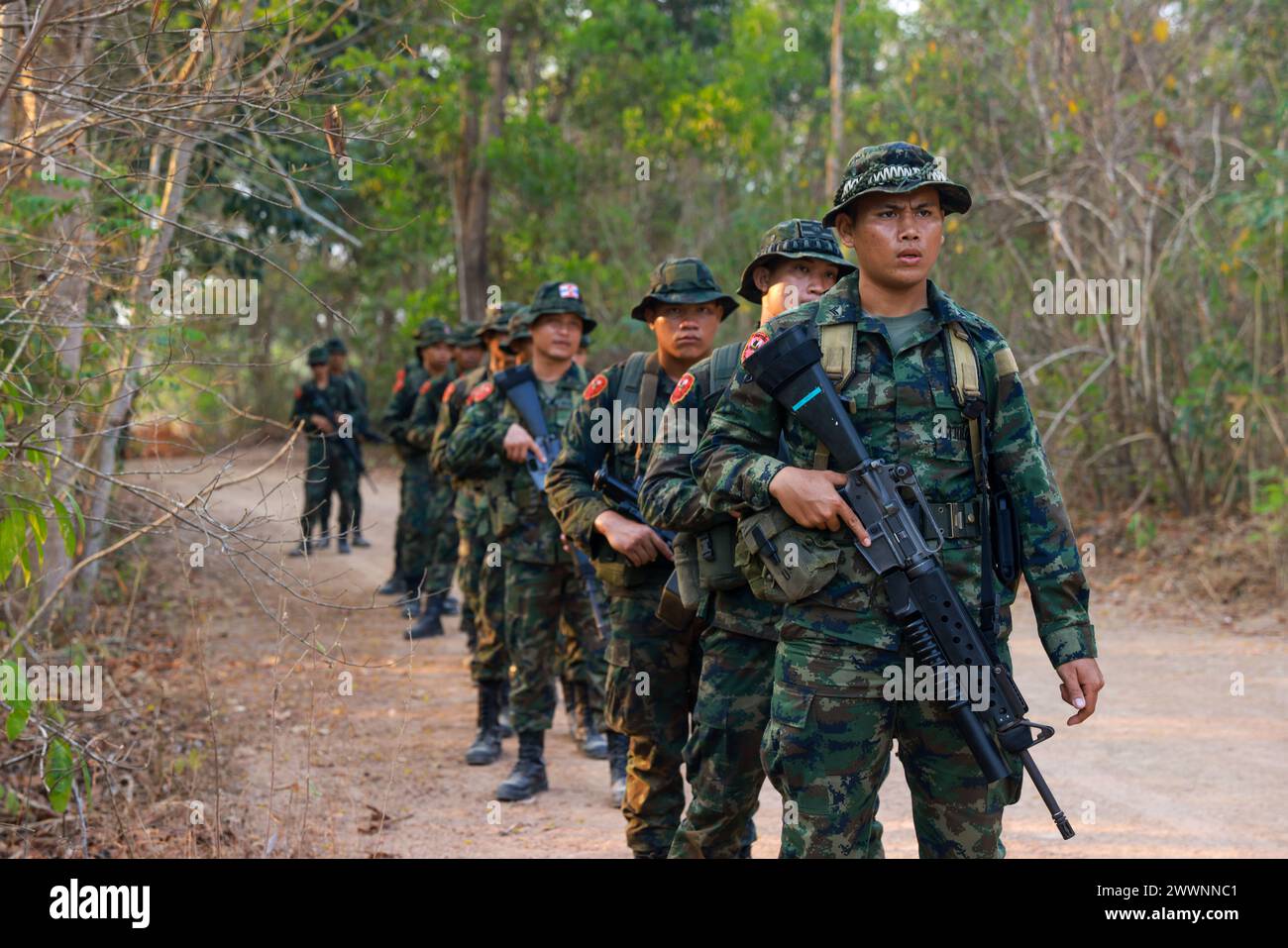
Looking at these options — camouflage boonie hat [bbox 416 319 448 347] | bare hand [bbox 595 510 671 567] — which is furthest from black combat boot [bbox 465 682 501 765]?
camouflage boonie hat [bbox 416 319 448 347]

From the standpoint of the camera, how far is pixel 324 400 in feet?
42.6

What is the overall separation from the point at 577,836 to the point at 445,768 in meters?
1.36

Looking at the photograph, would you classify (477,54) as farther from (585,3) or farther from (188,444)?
(188,444)

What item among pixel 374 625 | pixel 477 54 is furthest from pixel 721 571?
pixel 477 54

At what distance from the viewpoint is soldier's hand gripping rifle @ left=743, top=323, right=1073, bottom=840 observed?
2996 mm

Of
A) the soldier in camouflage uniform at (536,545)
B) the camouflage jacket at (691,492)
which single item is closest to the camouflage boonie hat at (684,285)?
the camouflage jacket at (691,492)

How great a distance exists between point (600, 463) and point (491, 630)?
190 cm

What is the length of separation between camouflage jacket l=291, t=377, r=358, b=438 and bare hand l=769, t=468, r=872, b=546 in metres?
10.2

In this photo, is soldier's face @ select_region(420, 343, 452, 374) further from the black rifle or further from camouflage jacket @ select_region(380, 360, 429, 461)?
the black rifle

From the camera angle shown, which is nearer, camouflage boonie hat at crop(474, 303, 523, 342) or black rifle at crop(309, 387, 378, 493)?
camouflage boonie hat at crop(474, 303, 523, 342)

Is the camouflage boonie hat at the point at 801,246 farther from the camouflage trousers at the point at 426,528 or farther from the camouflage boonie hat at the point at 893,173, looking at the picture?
the camouflage trousers at the point at 426,528

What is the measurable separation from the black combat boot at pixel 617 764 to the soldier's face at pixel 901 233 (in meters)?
3.20

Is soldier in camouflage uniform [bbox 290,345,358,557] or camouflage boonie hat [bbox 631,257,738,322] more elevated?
camouflage boonie hat [bbox 631,257,738,322]
